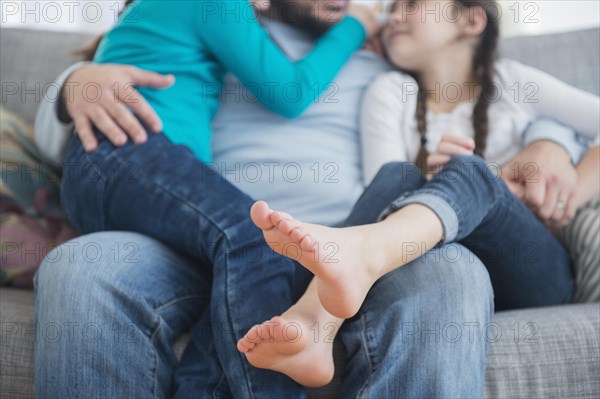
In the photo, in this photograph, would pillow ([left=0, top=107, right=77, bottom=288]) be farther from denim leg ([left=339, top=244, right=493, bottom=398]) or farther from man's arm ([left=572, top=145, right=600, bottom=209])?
man's arm ([left=572, top=145, right=600, bottom=209])

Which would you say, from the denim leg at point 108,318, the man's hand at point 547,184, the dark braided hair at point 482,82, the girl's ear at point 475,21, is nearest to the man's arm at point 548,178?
the man's hand at point 547,184

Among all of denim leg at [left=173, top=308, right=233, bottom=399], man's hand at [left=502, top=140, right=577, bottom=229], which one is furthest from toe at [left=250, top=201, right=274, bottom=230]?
man's hand at [left=502, top=140, right=577, bottom=229]

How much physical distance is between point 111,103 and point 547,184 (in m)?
0.79

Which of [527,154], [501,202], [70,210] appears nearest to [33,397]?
[70,210]

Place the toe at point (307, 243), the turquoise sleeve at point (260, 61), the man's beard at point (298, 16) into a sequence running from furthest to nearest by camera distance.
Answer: the man's beard at point (298, 16) → the turquoise sleeve at point (260, 61) → the toe at point (307, 243)

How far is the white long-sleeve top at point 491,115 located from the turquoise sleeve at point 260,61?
0.45ft

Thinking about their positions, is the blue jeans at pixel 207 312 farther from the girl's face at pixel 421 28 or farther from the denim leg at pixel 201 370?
the girl's face at pixel 421 28

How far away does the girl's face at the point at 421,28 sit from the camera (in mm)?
1425

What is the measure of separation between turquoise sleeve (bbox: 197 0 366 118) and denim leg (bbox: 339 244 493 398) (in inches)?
18.9

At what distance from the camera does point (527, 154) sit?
4.13 ft

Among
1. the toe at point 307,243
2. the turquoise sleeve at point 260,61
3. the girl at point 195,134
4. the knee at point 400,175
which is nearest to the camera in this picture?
the toe at point 307,243

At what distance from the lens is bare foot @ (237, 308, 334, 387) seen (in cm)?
80

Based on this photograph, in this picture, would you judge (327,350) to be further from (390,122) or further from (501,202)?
(390,122)

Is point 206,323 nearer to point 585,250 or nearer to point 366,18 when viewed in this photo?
point 585,250
